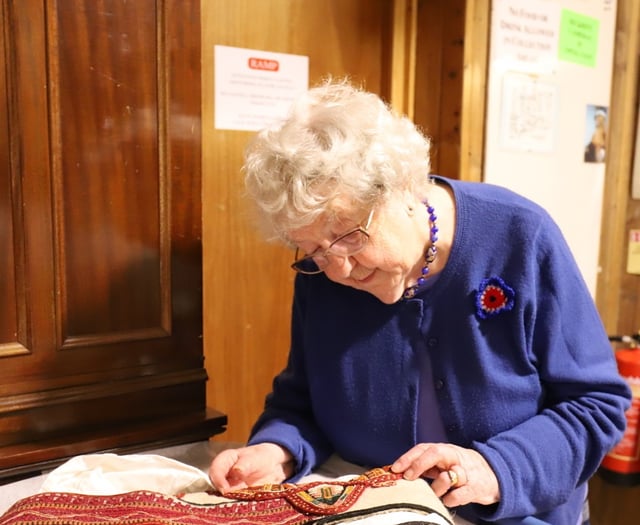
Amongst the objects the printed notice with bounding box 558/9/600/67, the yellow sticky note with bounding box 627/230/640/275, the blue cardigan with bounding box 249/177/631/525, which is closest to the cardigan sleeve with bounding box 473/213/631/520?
the blue cardigan with bounding box 249/177/631/525

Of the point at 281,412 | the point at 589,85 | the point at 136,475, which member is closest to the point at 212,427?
the point at 281,412

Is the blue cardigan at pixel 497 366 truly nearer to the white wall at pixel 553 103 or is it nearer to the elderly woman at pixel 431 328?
the elderly woman at pixel 431 328

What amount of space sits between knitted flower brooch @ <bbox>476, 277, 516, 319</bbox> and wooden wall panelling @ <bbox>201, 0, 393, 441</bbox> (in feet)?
2.55

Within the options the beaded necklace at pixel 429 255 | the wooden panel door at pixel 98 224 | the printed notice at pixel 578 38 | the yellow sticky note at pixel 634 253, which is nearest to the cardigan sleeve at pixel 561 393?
the beaded necklace at pixel 429 255

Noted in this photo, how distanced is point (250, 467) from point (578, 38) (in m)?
1.73

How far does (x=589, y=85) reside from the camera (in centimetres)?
213

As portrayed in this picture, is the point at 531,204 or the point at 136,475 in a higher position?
the point at 531,204

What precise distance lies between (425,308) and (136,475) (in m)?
0.51

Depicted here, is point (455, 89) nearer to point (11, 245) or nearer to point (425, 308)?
point (425, 308)

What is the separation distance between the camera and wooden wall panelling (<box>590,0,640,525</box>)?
218 cm

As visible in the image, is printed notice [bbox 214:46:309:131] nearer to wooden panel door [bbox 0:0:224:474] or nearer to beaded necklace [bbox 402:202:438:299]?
wooden panel door [bbox 0:0:224:474]

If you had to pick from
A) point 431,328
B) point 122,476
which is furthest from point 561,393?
point 122,476

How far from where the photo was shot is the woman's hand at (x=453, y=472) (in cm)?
89

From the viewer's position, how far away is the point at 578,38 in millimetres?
2086
